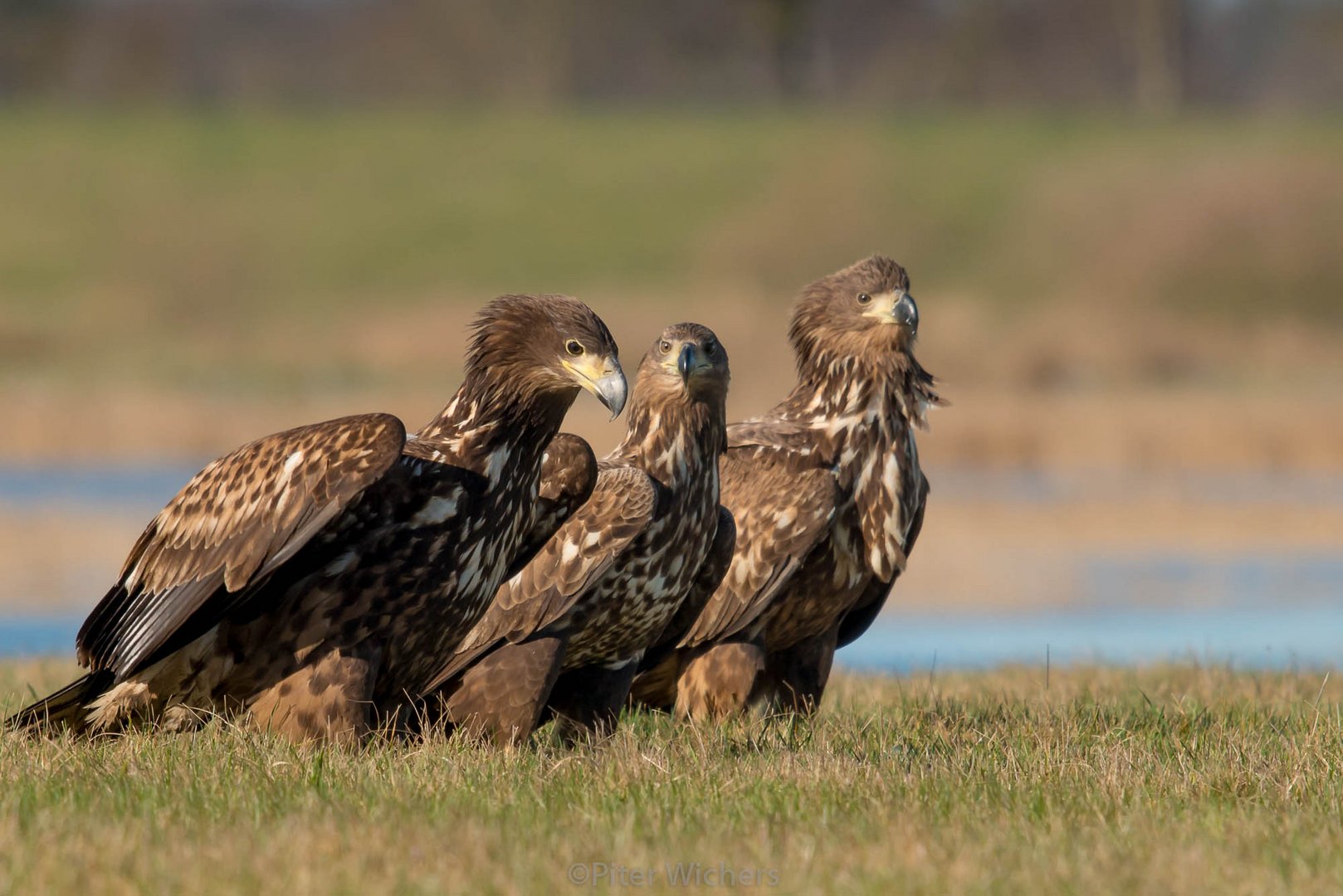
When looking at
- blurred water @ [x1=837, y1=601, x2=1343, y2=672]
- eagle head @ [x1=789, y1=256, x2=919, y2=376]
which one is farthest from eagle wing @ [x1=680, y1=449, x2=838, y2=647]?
blurred water @ [x1=837, y1=601, x2=1343, y2=672]

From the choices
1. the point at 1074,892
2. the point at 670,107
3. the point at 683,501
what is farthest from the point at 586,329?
the point at 670,107

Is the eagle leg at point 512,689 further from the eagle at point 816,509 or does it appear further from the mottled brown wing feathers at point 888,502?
the mottled brown wing feathers at point 888,502

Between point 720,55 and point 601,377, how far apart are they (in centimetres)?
6062

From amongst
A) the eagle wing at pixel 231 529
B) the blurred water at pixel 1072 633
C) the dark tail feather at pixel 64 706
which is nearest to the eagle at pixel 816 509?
the eagle wing at pixel 231 529

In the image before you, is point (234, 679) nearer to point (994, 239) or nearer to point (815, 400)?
point (815, 400)

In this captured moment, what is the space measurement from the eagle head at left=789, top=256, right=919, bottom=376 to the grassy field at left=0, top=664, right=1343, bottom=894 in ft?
5.11

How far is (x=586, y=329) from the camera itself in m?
6.45

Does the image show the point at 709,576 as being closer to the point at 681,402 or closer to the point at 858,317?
the point at 681,402

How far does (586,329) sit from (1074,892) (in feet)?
8.52

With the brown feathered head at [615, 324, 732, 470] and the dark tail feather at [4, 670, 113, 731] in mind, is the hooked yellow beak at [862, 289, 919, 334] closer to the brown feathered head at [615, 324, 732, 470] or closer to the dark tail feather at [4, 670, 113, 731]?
the brown feathered head at [615, 324, 732, 470]

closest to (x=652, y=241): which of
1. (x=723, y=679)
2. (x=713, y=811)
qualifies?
(x=723, y=679)

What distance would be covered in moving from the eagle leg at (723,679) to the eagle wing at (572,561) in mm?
976

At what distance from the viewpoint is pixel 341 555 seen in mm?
6289

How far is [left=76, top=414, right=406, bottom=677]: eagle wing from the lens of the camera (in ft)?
20.0
